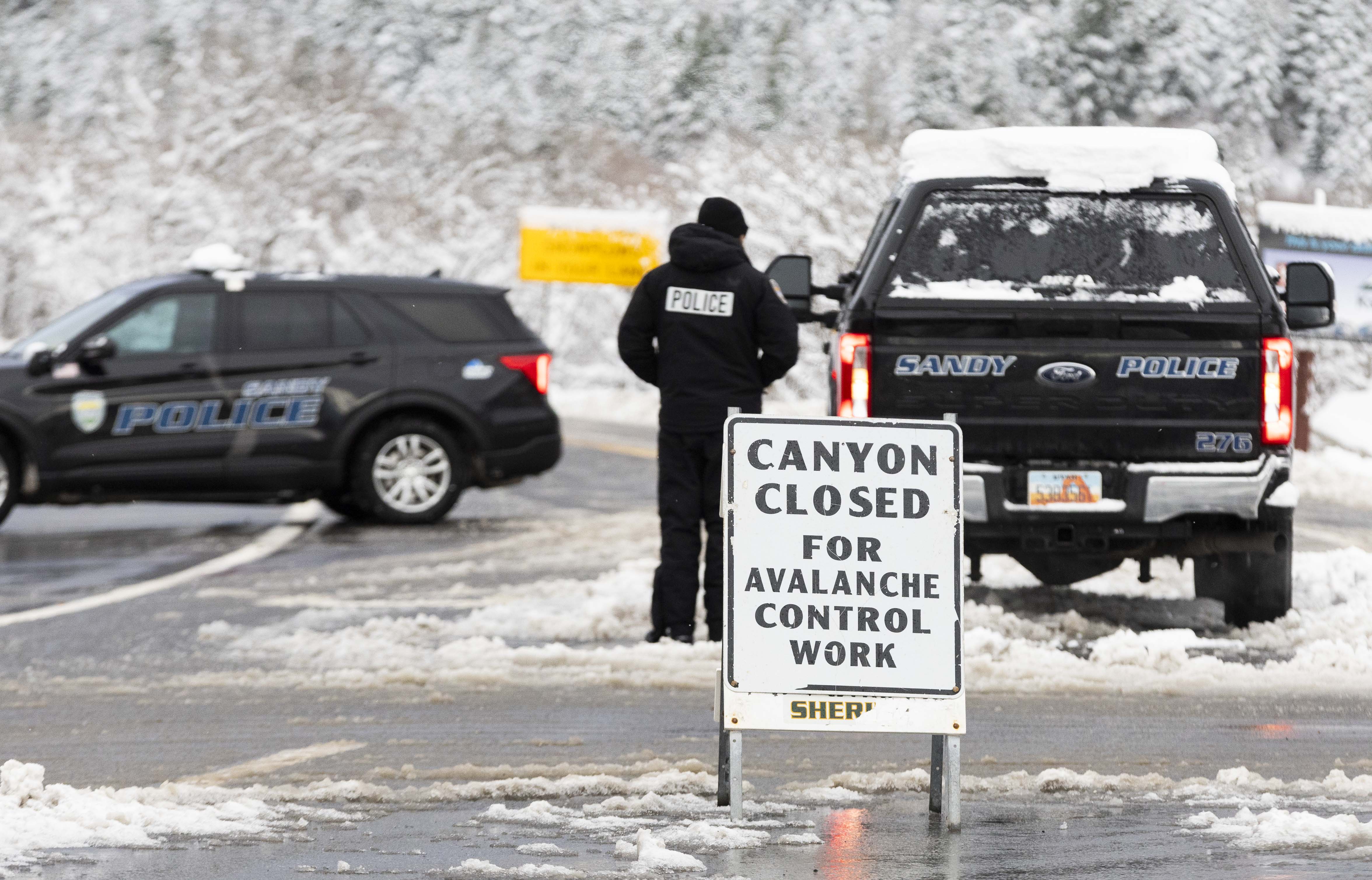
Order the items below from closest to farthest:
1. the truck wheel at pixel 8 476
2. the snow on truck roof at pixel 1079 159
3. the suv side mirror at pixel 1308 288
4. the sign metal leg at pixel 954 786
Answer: the sign metal leg at pixel 954 786, the snow on truck roof at pixel 1079 159, the suv side mirror at pixel 1308 288, the truck wheel at pixel 8 476

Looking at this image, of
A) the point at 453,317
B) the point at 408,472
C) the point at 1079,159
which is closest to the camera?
the point at 1079,159

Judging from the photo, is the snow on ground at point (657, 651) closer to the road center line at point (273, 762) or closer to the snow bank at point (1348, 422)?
the road center line at point (273, 762)

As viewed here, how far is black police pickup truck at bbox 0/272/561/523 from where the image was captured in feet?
45.0

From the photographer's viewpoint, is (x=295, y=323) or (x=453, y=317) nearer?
(x=295, y=323)

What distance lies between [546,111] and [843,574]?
279 ft

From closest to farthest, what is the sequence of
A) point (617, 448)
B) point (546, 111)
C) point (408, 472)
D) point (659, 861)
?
point (659, 861), point (408, 472), point (617, 448), point (546, 111)

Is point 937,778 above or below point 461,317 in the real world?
below

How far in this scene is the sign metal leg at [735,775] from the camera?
524 cm

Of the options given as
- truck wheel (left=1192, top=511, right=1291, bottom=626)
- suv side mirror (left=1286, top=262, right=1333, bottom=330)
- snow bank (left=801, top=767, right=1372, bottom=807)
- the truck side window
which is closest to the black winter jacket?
the truck side window

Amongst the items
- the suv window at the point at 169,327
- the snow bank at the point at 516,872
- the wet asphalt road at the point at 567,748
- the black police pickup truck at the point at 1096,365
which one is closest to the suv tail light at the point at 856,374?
the black police pickup truck at the point at 1096,365

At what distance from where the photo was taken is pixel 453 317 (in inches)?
582

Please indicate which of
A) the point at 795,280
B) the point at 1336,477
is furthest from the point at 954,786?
the point at 1336,477

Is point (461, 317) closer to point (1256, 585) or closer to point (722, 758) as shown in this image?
point (1256, 585)

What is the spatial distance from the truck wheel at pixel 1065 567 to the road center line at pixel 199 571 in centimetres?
461
